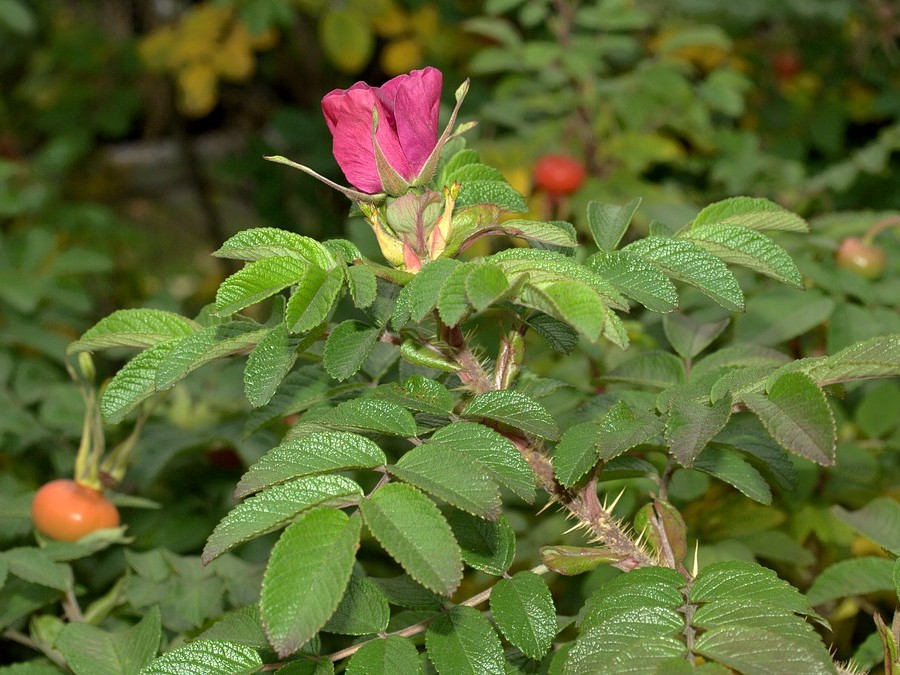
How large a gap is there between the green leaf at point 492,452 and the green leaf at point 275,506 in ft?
0.27

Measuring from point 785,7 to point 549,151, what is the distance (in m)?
0.74

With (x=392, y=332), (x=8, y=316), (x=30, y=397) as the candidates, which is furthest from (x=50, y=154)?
(x=392, y=332)

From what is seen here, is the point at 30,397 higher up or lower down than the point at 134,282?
higher up

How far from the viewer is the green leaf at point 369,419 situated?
712 millimetres

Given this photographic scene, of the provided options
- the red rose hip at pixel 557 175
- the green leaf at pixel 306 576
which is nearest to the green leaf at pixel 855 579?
the green leaf at pixel 306 576

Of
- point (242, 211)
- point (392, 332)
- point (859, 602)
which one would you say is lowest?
point (242, 211)

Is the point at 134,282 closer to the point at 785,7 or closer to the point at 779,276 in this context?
the point at 785,7

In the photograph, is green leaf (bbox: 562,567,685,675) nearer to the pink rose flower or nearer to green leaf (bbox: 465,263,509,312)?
green leaf (bbox: 465,263,509,312)

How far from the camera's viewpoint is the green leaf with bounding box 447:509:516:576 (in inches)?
31.1

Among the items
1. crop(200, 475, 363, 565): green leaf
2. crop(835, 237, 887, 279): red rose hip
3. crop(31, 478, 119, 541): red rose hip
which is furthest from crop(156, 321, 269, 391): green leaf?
crop(835, 237, 887, 279): red rose hip

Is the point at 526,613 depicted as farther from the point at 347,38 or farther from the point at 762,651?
the point at 347,38

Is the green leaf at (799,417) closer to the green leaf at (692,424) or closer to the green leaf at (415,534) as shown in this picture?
the green leaf at (692,424)

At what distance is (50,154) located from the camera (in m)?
2.57

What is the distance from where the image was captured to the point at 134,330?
0.84 meters
